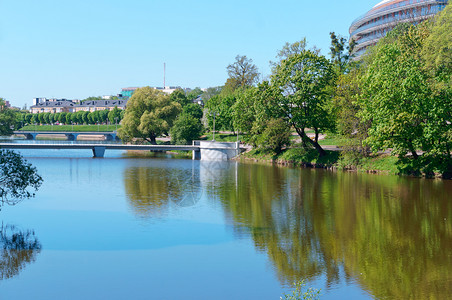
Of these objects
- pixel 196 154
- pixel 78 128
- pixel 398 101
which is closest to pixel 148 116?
pixel 196 154

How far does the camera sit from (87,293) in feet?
53.5

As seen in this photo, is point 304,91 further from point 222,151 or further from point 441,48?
point 222,151

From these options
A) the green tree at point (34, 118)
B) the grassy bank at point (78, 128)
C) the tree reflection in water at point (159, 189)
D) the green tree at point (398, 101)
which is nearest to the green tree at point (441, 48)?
the green tree at point (398, 101)

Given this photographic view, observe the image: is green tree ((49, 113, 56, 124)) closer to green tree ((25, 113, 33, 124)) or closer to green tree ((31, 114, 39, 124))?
green tree ((31, 114, 39, 124))

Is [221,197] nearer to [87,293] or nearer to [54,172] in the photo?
[87,293]

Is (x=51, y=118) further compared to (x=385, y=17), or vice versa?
(x=51, y=118)

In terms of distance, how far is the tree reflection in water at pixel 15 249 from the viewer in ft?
60.8

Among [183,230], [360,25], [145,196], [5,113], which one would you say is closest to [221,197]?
[145,196]

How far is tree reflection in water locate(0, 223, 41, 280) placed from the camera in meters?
18.5

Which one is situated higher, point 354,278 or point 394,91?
point 394,91

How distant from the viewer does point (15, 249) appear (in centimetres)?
2097

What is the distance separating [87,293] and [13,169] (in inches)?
421

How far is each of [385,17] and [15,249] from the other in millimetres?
90015

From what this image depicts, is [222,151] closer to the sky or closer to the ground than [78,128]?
closer to the ground
